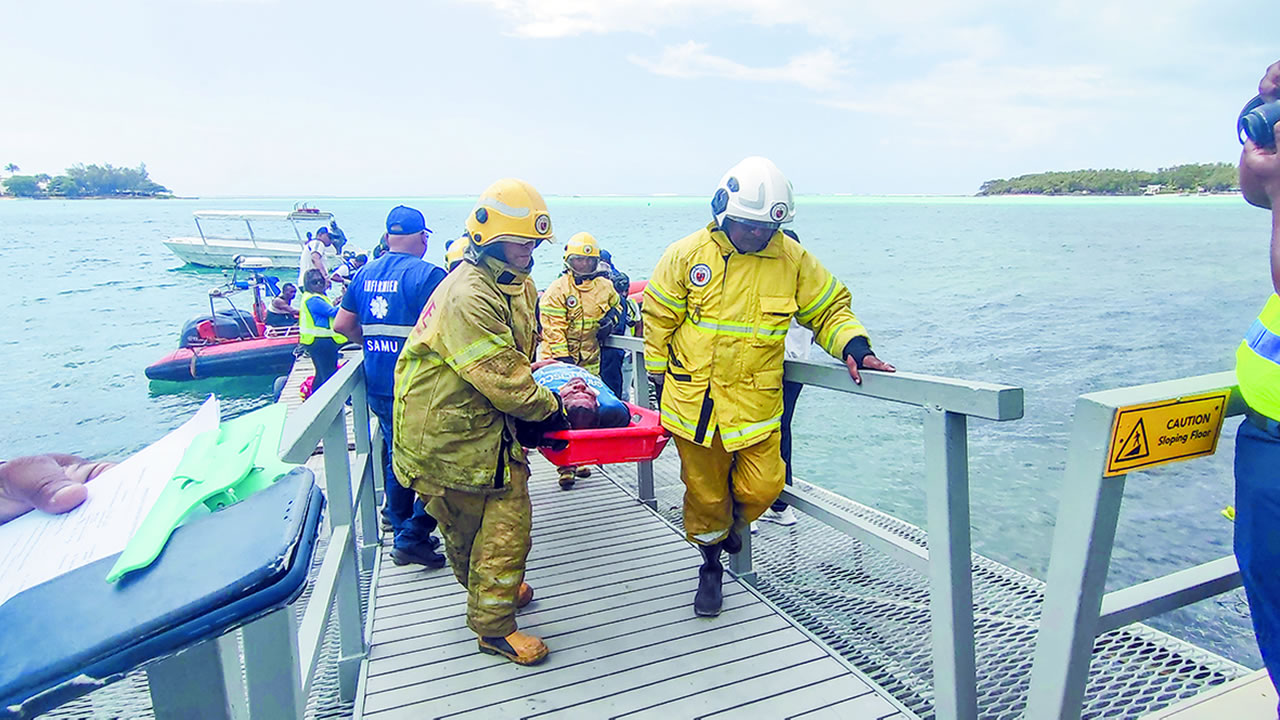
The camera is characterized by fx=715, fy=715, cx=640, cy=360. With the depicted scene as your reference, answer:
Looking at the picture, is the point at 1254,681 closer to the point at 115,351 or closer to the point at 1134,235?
the point at 115,351

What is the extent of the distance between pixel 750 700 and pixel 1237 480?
67.5 inches

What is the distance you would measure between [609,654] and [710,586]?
55cm

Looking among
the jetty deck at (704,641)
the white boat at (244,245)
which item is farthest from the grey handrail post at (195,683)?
the white boat at (244,245)

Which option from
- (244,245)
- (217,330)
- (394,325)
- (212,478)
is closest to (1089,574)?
(212,478)

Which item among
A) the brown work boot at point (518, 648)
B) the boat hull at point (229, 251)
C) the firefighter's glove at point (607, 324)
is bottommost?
the brown work boot at point (518, 648)

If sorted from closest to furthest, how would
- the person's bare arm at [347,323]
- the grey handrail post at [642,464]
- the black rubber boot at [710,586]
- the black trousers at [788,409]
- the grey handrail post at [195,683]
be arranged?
the grey handrail post at [195,683], the black rubber boot at [710,586], the black trousers at [788,409], the person's bare arm at [347,323], the grey handrail post at [642,464]

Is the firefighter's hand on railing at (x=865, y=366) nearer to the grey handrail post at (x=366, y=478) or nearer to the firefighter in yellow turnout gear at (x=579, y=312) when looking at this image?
the grey handrail post at (x=366, y=478)

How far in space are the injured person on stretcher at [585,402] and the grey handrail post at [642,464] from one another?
48 cm

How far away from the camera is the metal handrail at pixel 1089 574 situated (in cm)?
150

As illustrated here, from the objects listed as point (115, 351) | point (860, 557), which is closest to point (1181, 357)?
point (860, 557)

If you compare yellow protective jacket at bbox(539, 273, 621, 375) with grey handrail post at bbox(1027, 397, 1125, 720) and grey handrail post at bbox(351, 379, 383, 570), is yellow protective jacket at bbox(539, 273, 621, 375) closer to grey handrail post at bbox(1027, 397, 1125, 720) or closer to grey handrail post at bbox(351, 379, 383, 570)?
grey handrail post at bbox(351, 379, 383, 570)

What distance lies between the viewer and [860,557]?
14.1 ft

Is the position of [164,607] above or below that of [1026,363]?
above

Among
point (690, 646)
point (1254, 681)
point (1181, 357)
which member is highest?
point (1254, 681)
